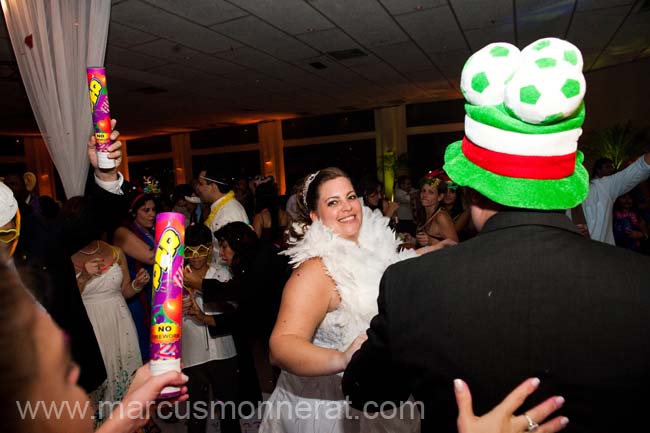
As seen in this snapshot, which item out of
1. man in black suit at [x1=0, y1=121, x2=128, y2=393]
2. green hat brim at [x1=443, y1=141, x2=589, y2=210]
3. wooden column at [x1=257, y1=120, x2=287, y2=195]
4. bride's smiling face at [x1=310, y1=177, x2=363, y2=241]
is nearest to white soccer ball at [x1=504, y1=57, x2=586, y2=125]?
green hat brim at [x1=443, y1=141, x2=589, y2=210]

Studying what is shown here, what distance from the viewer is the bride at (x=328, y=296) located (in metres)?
1.54

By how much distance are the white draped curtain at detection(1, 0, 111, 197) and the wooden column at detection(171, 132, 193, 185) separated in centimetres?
1255

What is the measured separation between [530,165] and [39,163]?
15.2m

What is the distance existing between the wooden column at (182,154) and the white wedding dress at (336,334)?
13.5 meters

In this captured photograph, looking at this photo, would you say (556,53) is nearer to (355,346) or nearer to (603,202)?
(355,346)

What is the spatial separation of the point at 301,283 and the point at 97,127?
2.81 feet

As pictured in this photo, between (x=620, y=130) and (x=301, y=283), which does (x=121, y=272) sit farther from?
(x=620, y=130)

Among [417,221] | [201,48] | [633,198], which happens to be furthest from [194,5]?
[633,198]

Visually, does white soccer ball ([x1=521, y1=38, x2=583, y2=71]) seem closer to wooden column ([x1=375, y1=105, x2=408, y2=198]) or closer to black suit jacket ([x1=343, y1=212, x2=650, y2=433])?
black suit jacket ([x1=343, y1=212, x2=650, y2=433])

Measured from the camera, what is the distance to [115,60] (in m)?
5.69

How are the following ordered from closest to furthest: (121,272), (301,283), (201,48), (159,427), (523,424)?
1. (523,424)
2. (301,283)
3. (121,272)
4. (159,427)
5. (201,48)

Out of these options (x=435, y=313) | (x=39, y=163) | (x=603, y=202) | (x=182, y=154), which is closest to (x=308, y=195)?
(x=435, y=313)

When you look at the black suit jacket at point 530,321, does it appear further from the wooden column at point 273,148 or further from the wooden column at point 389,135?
the wooden column at point 273,148

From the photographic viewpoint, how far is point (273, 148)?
13.1 m
